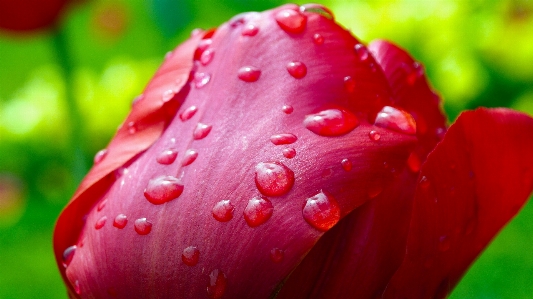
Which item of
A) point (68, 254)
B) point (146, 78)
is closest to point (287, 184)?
point (68, 254)

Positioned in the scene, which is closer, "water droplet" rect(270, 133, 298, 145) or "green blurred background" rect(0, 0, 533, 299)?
"water droplet" rect(270, 133, 298, 145)

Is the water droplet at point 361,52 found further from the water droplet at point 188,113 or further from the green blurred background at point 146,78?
the green blurred background at point 146,78

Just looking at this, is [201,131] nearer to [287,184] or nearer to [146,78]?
[287,184]

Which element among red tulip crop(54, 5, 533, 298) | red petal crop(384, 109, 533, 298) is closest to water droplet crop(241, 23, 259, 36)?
red tulip crop(54, 5, 533, 298)

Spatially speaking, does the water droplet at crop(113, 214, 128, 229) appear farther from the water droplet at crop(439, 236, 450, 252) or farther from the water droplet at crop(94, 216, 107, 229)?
the water droplet at crop(439, 236, 450, 252)

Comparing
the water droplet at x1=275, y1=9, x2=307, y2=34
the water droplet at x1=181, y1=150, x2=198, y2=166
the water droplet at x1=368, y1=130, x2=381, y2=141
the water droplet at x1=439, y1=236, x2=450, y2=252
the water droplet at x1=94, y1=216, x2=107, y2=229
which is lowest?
the water droplet at x1=439, y1=236, x2=450, y2=252

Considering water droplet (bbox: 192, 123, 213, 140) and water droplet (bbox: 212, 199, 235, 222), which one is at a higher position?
water droplet (bbox: 192, 123, 213, 140)

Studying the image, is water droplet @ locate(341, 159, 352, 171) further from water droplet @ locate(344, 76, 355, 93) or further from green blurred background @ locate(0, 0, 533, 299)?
green blurred background @ locate(0, 0, 533, 299)
